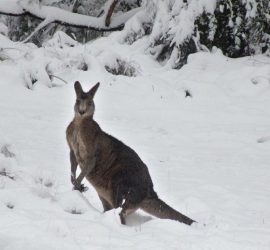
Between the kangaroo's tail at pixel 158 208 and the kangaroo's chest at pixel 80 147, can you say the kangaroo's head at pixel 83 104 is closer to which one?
the kangaroo's chest at pixel 80 147

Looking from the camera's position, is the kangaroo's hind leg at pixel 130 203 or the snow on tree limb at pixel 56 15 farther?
the snow on tree limb at pixel 56 15

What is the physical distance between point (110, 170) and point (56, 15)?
9.97 meters

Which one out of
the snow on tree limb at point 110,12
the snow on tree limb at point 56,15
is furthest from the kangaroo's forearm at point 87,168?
the snow on tree limb at point 56,15

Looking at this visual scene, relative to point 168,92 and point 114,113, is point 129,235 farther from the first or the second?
point 168,92

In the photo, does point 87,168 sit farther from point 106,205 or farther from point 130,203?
point 130,203

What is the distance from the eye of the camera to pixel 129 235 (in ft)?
16.9

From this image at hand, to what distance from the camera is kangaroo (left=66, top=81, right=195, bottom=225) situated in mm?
5867

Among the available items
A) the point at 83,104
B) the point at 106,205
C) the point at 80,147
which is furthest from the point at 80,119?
the point at 106,205

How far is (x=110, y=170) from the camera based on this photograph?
611 centimetres

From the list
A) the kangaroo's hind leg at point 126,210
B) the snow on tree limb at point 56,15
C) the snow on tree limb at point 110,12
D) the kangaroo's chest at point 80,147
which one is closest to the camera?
the kangaroo's hind leg at point 126,210

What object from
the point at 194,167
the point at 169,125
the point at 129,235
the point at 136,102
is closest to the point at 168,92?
the point at 136,102

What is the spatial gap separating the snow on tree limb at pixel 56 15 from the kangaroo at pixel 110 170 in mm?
9346

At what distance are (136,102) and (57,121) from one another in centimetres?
188

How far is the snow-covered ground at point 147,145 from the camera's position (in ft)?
16.8
